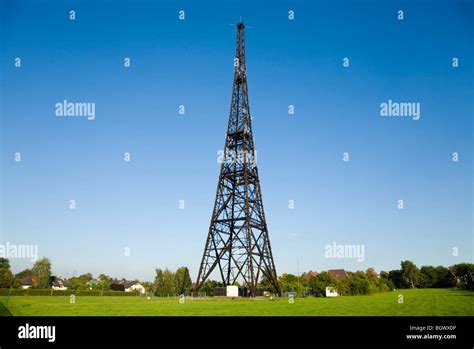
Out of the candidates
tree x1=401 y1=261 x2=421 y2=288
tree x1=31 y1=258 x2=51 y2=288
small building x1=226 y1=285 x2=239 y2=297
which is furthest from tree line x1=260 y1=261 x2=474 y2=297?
tree x1=31 y1=258 x2=51 y2=288

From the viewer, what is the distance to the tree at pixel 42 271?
65188 mm

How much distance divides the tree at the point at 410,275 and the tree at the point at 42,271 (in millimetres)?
83770

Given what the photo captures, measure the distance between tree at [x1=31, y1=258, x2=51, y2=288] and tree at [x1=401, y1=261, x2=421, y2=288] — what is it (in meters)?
83.8

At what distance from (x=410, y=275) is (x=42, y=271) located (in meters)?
85.9

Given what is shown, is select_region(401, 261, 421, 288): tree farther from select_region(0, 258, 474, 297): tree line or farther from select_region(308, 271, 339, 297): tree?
select_region(308, 271, 339, 297): tree

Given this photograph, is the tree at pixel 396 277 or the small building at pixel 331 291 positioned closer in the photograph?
the small building at pixel 331 291

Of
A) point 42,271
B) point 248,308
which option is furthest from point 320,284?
point 42,271

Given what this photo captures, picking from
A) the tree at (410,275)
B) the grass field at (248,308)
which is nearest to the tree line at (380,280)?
the tree at (410,275)

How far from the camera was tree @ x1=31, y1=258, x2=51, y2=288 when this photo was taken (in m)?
65.2

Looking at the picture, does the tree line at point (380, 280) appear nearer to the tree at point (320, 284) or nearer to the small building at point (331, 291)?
the tree at point (320, 284)

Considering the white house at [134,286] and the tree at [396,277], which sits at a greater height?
the tree at [396,277]
